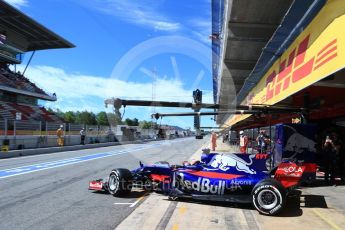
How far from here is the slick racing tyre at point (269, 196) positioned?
8.36 m

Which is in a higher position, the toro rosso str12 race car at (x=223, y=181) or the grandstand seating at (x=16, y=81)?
the grandstand seating at (x=16, y=81)

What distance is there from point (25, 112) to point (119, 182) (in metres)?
57.8

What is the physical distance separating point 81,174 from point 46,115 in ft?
187

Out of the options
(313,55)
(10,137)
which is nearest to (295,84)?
(313,55)

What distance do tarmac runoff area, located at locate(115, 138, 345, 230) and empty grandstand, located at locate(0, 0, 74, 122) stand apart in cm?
5149

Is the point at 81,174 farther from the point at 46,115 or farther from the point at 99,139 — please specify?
the point at 46,115

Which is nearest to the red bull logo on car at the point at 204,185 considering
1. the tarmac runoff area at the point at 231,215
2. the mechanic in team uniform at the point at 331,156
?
the tarmac runoff area at the point at 231,215

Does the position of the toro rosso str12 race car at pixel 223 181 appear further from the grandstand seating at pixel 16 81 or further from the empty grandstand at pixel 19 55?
the grandstand seating at pixel 16 81

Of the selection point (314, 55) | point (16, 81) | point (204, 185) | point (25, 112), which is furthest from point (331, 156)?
point (16, 81)

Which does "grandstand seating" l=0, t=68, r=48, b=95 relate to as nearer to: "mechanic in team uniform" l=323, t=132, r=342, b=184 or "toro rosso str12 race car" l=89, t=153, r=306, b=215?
"toro rosso str12 race car" l=89, t=153, r=306, b=215

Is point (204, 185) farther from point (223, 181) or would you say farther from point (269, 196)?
point (269, 196)

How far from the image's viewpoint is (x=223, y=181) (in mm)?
Answer: 9352

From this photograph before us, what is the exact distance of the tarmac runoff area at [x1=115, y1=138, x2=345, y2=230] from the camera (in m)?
7.54

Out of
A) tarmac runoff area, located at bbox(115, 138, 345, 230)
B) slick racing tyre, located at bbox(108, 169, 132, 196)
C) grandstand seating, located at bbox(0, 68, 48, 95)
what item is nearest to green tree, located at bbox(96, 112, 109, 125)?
grandstand seating, located at bbox(0, 68, 48, 95)
